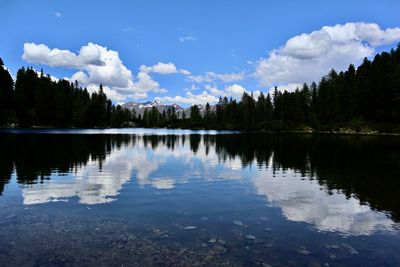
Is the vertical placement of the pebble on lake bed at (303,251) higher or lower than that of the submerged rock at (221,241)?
lower

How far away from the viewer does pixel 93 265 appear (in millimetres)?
12094

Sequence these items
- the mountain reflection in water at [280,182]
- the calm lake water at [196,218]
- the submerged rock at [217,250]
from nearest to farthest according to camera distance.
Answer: the calm lake water at [196,218]
the submerged rock at [217,250]
the mountain reflection in water at [280,182]

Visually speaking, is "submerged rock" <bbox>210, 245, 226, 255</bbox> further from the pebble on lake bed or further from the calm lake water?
the pebble on lake bed

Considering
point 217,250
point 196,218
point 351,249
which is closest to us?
point 217,250

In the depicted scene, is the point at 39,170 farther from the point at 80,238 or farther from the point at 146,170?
the point at 80,238

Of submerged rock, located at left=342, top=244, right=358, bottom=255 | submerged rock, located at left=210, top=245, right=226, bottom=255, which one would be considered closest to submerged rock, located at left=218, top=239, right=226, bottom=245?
submerged rock, located at left=210, top=245, right=226, bottom=255

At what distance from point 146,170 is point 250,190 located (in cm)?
1514

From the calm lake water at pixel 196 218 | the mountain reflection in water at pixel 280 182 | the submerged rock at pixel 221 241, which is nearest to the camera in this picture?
the calm lake water at pixel 196 218

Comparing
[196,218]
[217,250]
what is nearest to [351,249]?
[217,250]

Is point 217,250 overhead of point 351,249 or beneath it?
overhead

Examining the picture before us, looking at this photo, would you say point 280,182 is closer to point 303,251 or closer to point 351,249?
point 351,249

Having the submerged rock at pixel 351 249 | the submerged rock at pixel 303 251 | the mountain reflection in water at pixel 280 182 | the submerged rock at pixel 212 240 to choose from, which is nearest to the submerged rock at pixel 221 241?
the submerged rock at pixel 212 240

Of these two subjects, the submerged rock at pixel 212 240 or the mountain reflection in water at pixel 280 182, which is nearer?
the submerged rock at pixel 212 240

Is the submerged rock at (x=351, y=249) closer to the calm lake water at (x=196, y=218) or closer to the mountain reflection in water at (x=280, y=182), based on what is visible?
the calm lake water at (x=196, y=218)
